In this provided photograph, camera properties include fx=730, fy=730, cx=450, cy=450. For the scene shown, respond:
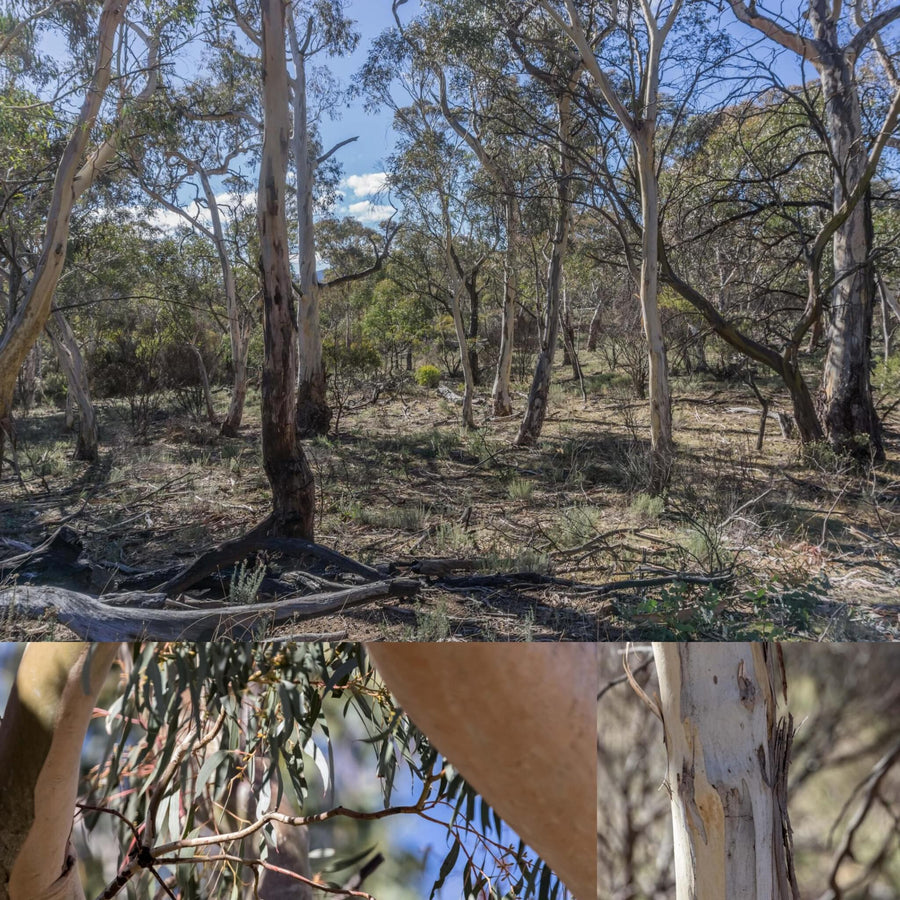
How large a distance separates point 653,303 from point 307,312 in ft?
2.63

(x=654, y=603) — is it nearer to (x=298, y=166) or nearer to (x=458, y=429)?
(x=458, y=429)

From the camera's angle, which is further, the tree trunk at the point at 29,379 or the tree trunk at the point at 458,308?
the tree trunk at the point at 458,308

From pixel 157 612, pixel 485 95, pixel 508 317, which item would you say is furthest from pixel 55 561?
pixel 485 95

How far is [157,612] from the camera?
1.66m

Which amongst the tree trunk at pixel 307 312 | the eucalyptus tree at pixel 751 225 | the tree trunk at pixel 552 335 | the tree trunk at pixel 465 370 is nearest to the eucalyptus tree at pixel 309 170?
the tree trunk at pixel 307 312

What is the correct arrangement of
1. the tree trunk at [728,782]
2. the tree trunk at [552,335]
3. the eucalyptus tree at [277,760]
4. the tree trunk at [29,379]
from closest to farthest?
the tree trunk at [728,782] < the eucalyptus tree at [277,760] < the tree trunk at [29,379] < the tree trunk at [552,335]

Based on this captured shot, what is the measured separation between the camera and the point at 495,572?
66.1 inches

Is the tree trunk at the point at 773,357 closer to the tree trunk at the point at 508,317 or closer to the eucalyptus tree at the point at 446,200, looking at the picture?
the tree trunk at the point at 508,317

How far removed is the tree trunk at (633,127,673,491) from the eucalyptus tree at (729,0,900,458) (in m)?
0.34

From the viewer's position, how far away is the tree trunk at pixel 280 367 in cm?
165

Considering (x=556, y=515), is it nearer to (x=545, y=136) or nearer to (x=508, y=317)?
(x=508, y=317)

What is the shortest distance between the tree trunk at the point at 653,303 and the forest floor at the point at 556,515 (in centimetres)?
3

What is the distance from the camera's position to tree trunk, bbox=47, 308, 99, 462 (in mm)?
1637

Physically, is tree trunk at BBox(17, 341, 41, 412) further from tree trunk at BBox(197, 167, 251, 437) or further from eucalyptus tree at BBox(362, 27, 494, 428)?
eucalyptus tree at BBox(362, 27, 494, 428)
